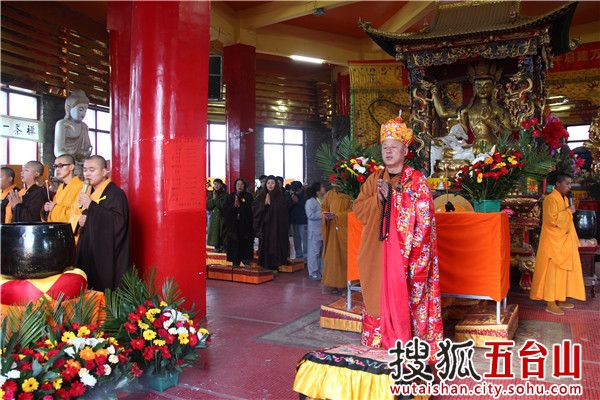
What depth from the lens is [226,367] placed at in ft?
11.9

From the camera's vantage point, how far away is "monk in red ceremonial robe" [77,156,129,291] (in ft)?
12.0

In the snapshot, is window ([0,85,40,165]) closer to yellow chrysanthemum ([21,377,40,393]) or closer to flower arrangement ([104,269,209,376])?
flower arrangement ([104,269,209,376])

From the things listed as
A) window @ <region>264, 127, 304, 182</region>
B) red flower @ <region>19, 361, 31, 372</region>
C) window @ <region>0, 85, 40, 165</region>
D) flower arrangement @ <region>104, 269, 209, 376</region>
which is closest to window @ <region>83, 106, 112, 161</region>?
window @ <region>0, 85, 40, 165</region>

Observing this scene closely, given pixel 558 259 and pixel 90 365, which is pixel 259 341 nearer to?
pixel 90 365

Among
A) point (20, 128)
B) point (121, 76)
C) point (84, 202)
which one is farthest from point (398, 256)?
point (20, 128)

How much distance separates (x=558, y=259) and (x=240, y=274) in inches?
163

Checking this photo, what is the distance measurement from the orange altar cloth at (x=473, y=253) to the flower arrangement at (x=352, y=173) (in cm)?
73

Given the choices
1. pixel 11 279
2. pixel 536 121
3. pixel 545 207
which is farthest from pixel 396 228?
pixel 536 121

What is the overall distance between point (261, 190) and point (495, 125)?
3.79m

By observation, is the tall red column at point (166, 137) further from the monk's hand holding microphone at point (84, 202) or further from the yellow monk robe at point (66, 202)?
the yellow monk robe at point (66, 202)

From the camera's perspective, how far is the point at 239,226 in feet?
26.0

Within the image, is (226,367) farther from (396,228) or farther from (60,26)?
(60,26)

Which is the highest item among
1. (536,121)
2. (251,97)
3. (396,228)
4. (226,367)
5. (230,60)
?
(230,60)

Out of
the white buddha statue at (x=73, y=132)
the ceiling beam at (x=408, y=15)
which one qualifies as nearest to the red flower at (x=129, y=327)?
the white buddha statue at (x=73, y=132)
